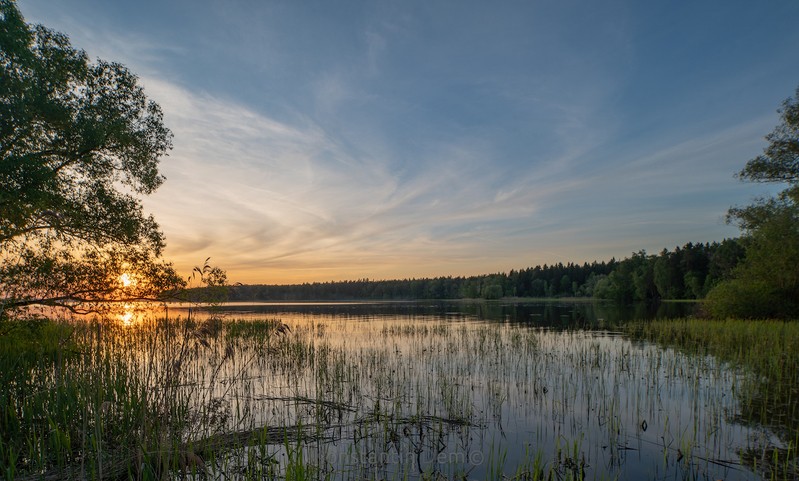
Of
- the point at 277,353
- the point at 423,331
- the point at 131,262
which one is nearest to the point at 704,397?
the point at 277,353

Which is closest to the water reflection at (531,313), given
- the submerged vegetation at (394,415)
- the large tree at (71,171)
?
the large tree at (71,171)

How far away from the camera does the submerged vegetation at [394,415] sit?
6895mm

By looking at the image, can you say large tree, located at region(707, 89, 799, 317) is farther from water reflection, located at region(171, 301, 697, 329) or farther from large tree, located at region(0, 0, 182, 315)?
large tree, located at region(0, 0, 182, 315)

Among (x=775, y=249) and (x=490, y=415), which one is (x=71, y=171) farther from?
(x=775, y=249)

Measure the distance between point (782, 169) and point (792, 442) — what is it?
1610 inches

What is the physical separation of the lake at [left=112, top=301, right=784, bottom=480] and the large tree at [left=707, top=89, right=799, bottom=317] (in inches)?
1016

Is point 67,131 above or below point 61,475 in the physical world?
above

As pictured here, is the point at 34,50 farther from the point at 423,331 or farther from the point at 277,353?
the point at 423,331

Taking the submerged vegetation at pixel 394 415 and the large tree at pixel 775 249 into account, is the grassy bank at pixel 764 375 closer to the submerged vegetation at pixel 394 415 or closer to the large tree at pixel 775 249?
the submerged vegetation at pixel 394 415

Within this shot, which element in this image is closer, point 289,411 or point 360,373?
point 289,411

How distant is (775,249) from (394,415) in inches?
1764

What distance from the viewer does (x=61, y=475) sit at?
6117mm

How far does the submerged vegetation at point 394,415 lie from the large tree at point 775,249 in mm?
21681

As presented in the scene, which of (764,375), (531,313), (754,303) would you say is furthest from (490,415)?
(531,313)
